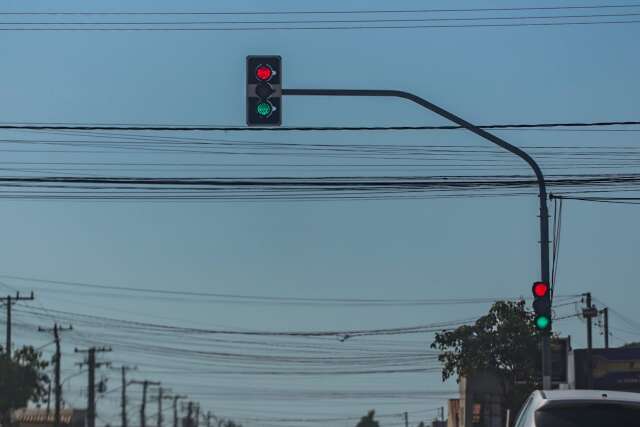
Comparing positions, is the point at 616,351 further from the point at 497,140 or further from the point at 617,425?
the point at 617,425

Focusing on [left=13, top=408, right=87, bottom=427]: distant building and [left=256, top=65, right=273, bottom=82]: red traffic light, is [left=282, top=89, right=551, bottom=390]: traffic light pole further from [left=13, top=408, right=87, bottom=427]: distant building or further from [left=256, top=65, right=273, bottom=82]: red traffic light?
[left=13, top=408, right=87, bottom=427]: distant building

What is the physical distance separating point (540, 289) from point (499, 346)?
1117 inches

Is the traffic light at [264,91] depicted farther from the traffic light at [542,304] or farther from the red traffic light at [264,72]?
the traffic light at [542,304]

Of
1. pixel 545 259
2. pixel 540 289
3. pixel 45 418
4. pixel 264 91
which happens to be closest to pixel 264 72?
pixel 264 91

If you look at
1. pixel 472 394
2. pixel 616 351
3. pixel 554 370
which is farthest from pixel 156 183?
pixel 472 394

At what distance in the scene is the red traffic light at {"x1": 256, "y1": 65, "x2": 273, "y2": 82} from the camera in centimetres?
1986

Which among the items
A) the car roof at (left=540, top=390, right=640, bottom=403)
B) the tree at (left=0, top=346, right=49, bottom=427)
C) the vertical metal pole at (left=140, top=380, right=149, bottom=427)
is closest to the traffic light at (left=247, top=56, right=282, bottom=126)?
the car roof at (left=540, top=390, right=640, bottom=403)

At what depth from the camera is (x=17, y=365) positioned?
245 ft

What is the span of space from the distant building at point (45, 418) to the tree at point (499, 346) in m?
40.4

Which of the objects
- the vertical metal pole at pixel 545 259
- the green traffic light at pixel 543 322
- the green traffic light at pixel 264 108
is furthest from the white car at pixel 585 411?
the green traffic light at pixel 543 322

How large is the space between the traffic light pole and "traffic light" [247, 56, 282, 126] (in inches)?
15.8

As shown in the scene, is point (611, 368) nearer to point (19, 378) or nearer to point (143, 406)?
point (19, 378)

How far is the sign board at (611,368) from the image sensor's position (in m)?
49.2

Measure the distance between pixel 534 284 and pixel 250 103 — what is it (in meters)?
8.56
